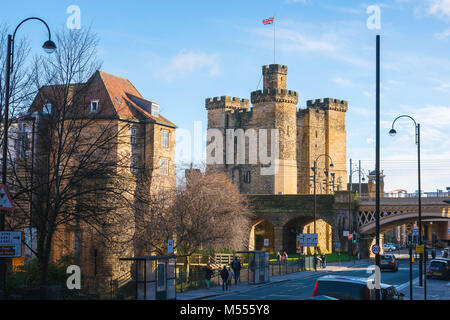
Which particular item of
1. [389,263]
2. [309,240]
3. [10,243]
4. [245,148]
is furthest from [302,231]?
[10,243]

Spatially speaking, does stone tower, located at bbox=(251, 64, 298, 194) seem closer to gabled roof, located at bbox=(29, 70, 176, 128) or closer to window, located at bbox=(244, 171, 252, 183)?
window, located at bbox=(244, 171, 252, 183)

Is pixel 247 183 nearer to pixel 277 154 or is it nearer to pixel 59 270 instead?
pixel 277 154

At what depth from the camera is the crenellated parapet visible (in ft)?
293

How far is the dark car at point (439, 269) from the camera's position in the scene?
43469mm

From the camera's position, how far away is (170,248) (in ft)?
110

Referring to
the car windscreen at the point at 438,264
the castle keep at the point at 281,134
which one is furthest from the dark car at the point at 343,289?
the castle keep at the point at 281,134

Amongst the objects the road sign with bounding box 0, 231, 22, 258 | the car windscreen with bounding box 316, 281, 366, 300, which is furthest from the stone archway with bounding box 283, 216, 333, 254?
the road sign with bounding box 0, 231, 22, 258

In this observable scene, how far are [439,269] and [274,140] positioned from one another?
Result: 46.6 m

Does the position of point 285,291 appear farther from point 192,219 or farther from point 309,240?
point 309,240

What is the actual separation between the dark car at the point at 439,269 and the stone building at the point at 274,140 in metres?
38.0

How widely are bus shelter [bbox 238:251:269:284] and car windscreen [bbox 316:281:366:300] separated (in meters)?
18.7

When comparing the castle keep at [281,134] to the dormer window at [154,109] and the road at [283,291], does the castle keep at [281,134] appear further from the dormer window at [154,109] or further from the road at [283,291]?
the road at [283,291]
